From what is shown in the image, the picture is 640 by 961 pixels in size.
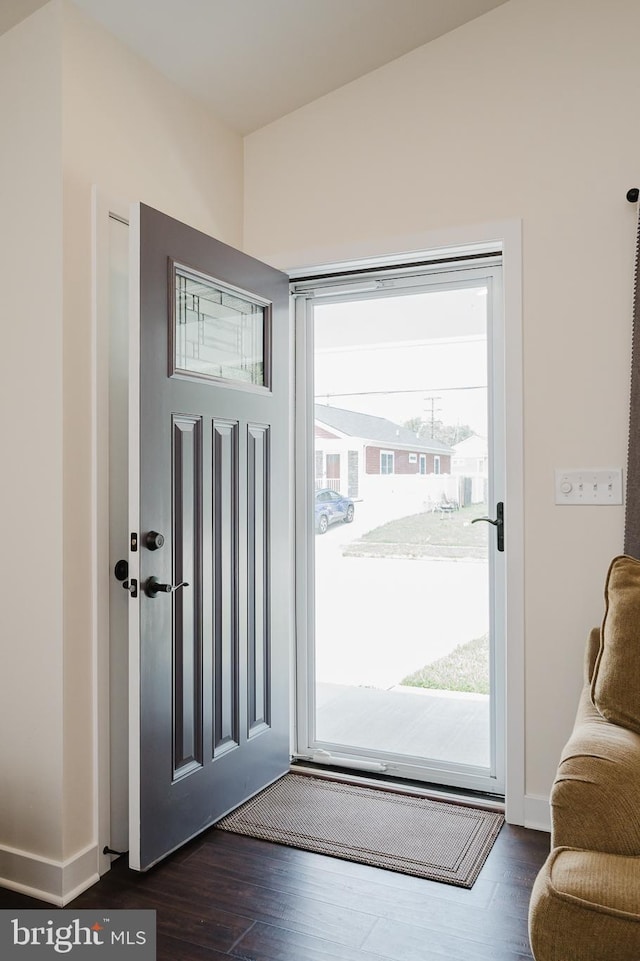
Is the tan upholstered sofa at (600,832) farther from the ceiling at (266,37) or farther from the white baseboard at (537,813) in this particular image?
the ceiling at (266,37)

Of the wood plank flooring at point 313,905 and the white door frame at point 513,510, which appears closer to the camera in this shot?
the wood plank flooring at point 313,905

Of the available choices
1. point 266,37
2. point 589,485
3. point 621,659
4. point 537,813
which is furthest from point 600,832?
point 266,37

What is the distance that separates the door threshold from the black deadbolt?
1.34 m

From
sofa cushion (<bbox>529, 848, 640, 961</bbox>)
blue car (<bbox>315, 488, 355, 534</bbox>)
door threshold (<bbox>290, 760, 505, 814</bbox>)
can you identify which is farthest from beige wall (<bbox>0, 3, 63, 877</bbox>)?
sofa cushion (<bbox>529, 848, 640, 961</bbox>)

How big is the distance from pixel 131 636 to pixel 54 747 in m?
0.38

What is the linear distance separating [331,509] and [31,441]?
1.35 metres

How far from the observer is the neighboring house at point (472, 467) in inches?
111

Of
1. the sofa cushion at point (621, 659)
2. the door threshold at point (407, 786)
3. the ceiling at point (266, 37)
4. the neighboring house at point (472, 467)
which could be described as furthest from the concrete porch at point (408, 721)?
the ceiling at point (266, 37)

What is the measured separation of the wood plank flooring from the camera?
6.10ft

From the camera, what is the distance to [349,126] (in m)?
2.84

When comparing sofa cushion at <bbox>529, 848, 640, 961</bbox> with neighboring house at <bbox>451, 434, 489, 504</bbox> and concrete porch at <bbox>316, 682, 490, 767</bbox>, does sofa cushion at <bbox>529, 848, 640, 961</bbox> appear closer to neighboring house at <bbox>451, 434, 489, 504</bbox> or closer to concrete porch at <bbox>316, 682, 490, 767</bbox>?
concrete porch at <bbox>316, 682, 490, 767</bbox>

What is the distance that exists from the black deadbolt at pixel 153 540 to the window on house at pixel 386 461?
1.14 metres

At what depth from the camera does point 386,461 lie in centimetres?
302

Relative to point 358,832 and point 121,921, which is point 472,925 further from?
point 121,921
